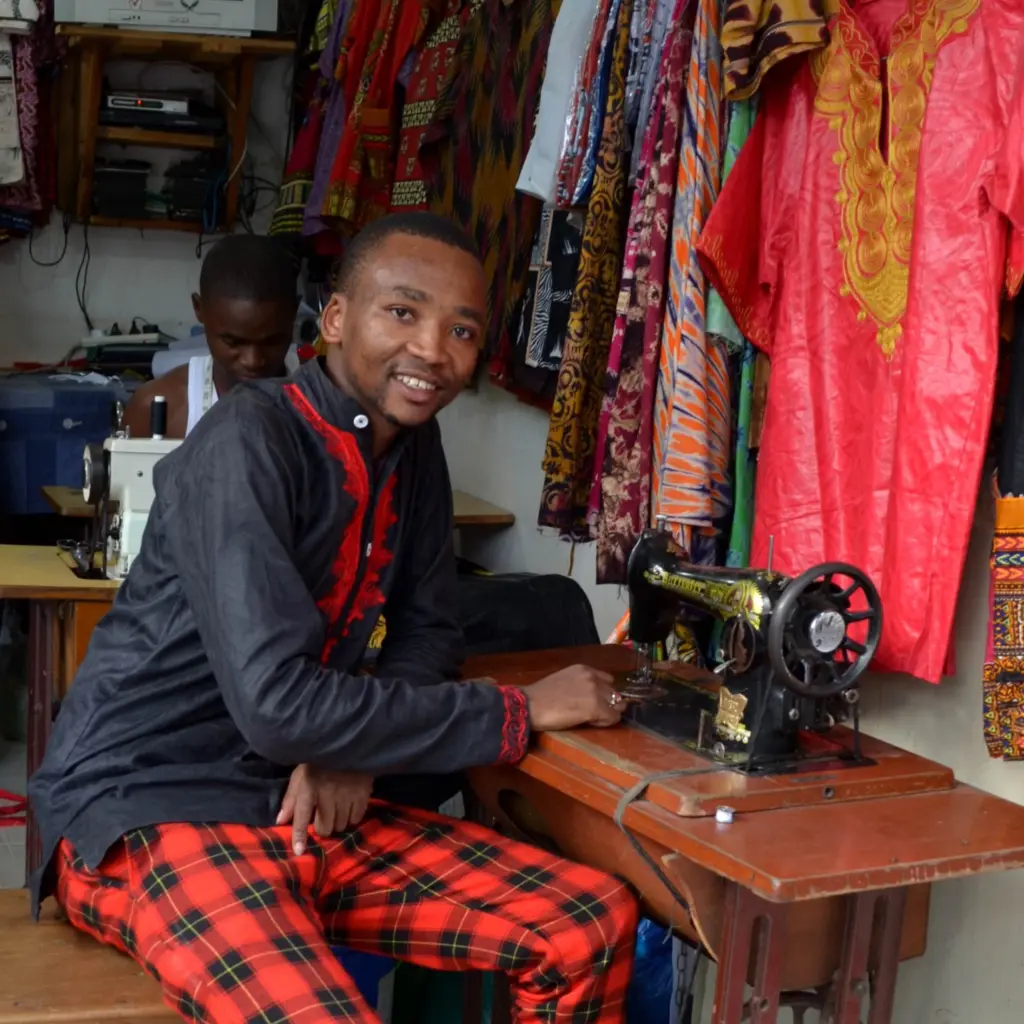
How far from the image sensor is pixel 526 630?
11.5 feet

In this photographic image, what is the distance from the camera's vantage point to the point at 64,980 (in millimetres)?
1931

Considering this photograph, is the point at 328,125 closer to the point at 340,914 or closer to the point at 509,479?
the point at 509,479

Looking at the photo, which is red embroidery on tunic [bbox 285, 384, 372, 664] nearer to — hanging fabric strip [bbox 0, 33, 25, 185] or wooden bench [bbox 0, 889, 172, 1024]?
wooden bench [bbox 0, 889, 172, 1024]

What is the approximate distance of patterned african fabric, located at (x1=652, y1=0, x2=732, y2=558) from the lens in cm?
270

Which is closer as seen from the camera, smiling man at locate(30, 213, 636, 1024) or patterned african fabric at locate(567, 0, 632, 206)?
smiling man at locate(30, 213, 636, 1024)

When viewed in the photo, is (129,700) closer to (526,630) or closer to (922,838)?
(922,838)

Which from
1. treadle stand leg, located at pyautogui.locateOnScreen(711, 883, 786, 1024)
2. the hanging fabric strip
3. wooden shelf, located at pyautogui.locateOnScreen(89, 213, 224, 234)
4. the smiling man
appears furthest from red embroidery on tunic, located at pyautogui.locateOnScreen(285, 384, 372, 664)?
wooden shelf, located at pyautogui.locateOnScreen(89, 213, 224, 234)

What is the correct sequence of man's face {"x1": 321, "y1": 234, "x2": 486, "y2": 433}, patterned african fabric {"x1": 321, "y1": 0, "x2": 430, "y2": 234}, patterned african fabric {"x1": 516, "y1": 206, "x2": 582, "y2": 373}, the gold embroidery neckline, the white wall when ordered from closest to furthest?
man's face {"x1": 321, "y1": 234, "x2": 486, "y2": 433}, the gold embroidery neckline, patterned african fabric {"x1": 516, "y1": 206, "x2": 582, "y2": 373}, the white wall, patterned african fabric {"x1": 321, "y1": 0, "x2": 430, "y2": 234}

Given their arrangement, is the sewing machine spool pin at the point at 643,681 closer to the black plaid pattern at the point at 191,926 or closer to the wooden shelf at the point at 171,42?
the black plaid pattern at the point at 191,926

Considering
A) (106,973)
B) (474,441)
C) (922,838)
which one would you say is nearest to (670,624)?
(922,838)

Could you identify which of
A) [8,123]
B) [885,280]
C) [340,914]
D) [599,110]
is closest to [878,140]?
[885,280]

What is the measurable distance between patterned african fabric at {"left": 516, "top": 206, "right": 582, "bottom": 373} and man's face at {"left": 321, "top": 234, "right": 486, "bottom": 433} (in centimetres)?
140

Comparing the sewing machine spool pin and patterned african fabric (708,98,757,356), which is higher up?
patterned african fabric (708,98,757,356)

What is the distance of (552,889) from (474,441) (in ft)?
10.6
